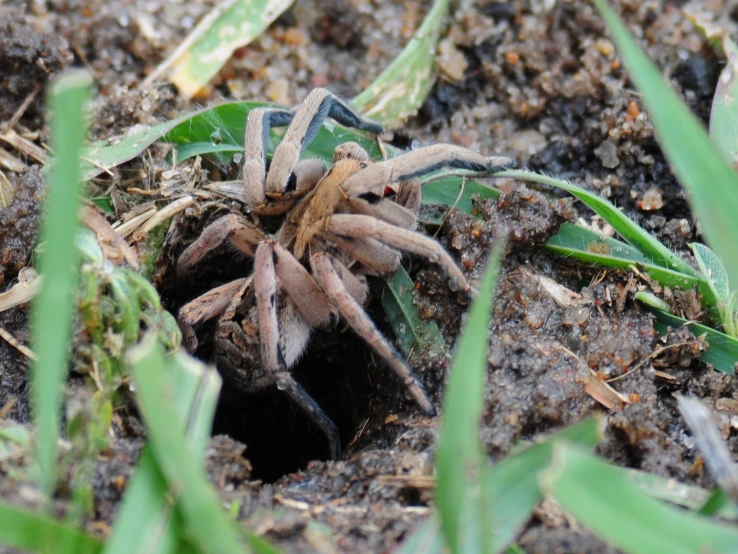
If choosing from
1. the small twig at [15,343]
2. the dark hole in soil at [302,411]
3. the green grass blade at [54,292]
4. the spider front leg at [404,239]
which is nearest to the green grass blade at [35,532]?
the green grass blade at [54,292]

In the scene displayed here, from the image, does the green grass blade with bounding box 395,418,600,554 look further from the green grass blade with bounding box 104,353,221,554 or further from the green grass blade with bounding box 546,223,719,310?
the green grass blade with bounding box 546,223,719,310

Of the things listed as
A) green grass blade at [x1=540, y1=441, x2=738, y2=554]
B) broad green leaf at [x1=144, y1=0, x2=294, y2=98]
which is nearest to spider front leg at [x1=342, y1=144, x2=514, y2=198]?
broad green leaf at [x1=144, y1=0, x2=294, y2=98]

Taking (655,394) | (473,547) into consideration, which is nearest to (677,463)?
(655,394)

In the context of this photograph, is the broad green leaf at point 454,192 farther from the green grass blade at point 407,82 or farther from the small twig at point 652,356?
the small twig at point 652,356

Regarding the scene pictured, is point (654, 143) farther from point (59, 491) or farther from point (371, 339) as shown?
point (59, 491)

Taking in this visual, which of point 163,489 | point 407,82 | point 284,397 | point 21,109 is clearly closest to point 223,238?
point 284,397
